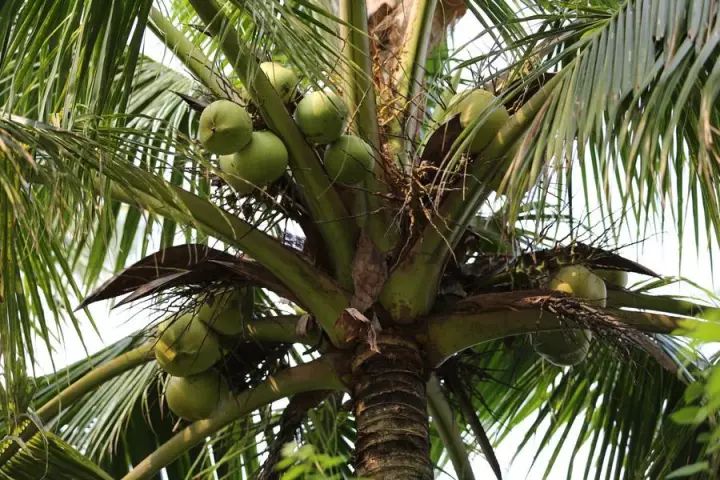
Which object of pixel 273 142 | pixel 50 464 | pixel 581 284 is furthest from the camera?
pixel 50 464

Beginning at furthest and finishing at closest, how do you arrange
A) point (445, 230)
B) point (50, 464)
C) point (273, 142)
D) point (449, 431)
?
1. point (449, 431)
2. point (50, 464)
3. point (445, 230)
4. point (273, 142)

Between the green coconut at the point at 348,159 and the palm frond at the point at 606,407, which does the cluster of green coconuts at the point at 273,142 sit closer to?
the green coconut at the point at 348,159

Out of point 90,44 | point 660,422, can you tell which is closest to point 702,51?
point 90,44

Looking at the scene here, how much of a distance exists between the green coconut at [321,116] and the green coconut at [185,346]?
0.66m

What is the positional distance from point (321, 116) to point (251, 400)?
2.91ft

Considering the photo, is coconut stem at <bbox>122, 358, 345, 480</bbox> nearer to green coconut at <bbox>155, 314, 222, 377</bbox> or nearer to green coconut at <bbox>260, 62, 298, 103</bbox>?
green coconut at <bbox>155, 314, 222, 377</bbox>

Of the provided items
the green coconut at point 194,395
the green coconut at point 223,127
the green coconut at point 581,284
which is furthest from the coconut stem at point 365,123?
the green coconut at point 194,395

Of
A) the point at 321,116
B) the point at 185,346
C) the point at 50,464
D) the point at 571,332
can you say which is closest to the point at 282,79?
the point at 321,116

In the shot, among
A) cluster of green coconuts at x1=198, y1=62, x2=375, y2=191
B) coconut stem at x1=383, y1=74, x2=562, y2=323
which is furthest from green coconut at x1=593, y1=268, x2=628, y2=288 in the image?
cluster of green coconuts at x1=198, y1=62, x2=375, y2=191

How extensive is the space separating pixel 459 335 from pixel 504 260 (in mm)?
299

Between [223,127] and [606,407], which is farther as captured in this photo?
[606,407]

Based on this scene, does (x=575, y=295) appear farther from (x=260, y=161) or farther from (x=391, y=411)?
(x=260, y=161)

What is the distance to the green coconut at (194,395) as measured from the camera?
3.61 m

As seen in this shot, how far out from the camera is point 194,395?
11.8ft
